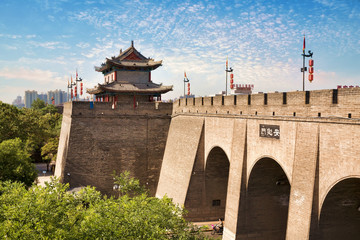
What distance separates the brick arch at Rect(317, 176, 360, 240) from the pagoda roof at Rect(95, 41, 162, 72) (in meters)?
17.2

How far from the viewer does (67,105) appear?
900 inches

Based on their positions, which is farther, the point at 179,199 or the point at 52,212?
the point at 179,199

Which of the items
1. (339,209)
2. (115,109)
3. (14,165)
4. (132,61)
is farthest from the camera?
(132,61)

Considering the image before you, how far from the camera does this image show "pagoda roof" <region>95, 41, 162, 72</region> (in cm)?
2366

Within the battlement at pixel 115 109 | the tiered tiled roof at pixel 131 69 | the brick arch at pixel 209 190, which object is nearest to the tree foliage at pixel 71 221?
the brick arch at pixel 209 190

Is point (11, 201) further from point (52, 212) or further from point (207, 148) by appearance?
point (207, 148)

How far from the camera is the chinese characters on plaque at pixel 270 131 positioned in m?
11.4

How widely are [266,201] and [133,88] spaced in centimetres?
1355

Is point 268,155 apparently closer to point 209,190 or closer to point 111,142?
point 209,190

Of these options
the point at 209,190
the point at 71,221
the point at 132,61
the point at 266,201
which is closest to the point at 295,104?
the point at 266,201

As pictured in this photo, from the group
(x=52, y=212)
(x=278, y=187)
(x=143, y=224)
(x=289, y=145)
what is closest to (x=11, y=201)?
(x=52, y=212)

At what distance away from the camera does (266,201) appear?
529 inches

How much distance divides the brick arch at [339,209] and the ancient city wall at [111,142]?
46.5 feet

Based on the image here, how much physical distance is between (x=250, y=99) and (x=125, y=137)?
36.8 feet
